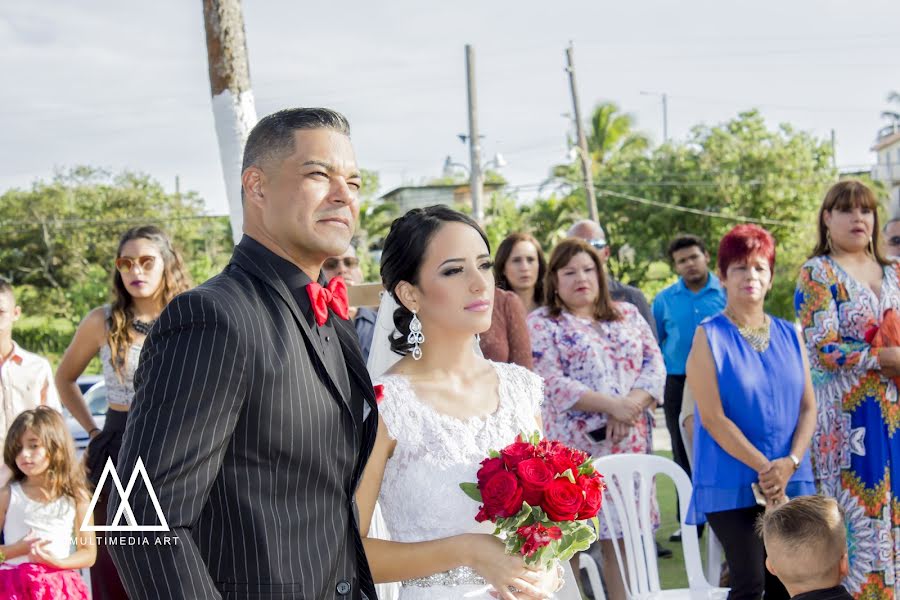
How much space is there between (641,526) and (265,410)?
11.5 ft

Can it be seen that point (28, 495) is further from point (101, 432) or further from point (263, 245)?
point (263, 245)

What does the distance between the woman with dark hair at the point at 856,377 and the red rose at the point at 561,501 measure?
10.1ft

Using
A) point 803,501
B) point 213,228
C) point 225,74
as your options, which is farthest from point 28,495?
point 213,228

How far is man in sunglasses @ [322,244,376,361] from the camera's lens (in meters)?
5.76

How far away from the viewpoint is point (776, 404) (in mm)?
4922

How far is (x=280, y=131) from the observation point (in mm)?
2172

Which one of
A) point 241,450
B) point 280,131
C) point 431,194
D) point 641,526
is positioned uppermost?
point 431,194

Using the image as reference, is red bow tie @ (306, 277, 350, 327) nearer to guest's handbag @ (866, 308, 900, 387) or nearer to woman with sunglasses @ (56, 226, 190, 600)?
woman with sunglasses @ (56, 226, 190, 600)

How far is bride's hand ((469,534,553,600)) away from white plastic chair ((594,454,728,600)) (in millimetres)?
2111

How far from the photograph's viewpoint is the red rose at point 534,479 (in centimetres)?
252

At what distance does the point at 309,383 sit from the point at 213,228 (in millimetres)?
38419

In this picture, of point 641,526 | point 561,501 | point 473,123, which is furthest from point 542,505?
point 473,123

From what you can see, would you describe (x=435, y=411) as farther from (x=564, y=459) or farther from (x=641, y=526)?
(x=641, y=526)

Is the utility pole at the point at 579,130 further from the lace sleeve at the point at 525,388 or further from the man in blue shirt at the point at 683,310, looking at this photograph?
the lace sleeve at the point at 525,388
